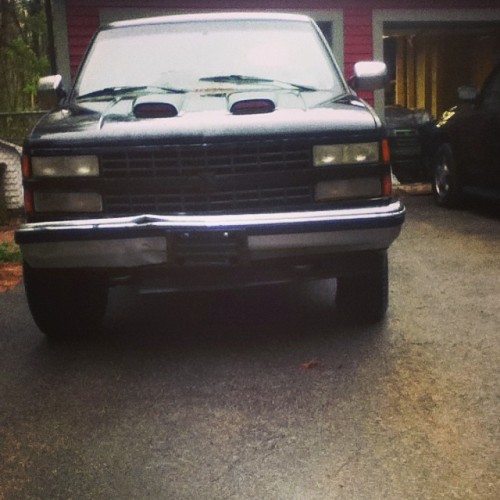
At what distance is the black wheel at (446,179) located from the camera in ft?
30.2

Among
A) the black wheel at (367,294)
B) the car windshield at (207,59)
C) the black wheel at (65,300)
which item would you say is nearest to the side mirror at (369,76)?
the car windshield at (207,59)

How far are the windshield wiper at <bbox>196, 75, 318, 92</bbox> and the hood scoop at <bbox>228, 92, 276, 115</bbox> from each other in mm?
559

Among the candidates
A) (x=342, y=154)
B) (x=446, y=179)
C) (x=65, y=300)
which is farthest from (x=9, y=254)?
(x=446, y=179)

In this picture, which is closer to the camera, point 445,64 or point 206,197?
point 206,197

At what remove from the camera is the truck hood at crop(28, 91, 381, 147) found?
12.9ft

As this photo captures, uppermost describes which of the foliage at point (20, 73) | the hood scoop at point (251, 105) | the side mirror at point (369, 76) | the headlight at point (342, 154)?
the hood scoop at point (251, 105)

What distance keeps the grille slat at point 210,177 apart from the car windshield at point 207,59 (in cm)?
80

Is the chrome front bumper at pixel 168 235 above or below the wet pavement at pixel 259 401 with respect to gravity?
above

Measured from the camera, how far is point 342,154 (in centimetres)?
403

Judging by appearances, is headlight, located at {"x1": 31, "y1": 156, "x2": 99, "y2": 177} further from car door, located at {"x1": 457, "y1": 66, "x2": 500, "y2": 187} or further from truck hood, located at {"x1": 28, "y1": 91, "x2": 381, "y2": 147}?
car door, located at {"x1": 457, "y1": 66, "x2": 500, "y2": 187}

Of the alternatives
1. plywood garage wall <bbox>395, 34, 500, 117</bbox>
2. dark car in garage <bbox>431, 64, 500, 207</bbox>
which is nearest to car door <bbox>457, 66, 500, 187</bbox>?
dark car in garage <bbox>431, 64, 500, 207</bbox>

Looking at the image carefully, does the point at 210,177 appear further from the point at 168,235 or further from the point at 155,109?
the point at 155,109

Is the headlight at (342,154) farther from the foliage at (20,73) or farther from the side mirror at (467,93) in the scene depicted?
the foliage at (20,73)

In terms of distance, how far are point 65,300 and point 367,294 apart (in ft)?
5.11
